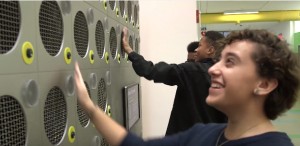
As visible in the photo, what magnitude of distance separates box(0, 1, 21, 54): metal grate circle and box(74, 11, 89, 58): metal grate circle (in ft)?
1.26

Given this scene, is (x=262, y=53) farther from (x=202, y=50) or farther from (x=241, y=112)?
(x=202, y=50)

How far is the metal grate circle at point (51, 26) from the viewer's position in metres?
1.01

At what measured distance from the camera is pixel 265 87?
1.02 m

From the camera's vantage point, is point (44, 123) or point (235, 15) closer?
point (44, 123)

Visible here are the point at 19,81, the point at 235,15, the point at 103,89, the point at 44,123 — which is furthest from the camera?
the point at 235,15

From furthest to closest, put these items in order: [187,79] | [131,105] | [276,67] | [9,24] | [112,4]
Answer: [131,105], [187,79], [112,4], [276,67], [9,24]

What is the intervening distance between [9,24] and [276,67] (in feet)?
2.52

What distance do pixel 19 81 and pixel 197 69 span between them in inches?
47.9

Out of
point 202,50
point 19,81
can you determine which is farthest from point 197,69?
point 19,81

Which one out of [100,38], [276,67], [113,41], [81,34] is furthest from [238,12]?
[276,67]

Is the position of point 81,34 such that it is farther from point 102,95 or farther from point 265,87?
point 265,87

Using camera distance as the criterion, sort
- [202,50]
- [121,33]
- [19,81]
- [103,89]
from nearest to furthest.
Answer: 1. [19,81]
2. [103,89]
3. [121,33]
4. [202,50]

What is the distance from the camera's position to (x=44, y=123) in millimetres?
1007

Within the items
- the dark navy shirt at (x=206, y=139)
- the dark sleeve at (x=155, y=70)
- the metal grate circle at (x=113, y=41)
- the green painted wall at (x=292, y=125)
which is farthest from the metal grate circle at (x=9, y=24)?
the green painted wall at (x=292, y=125)
